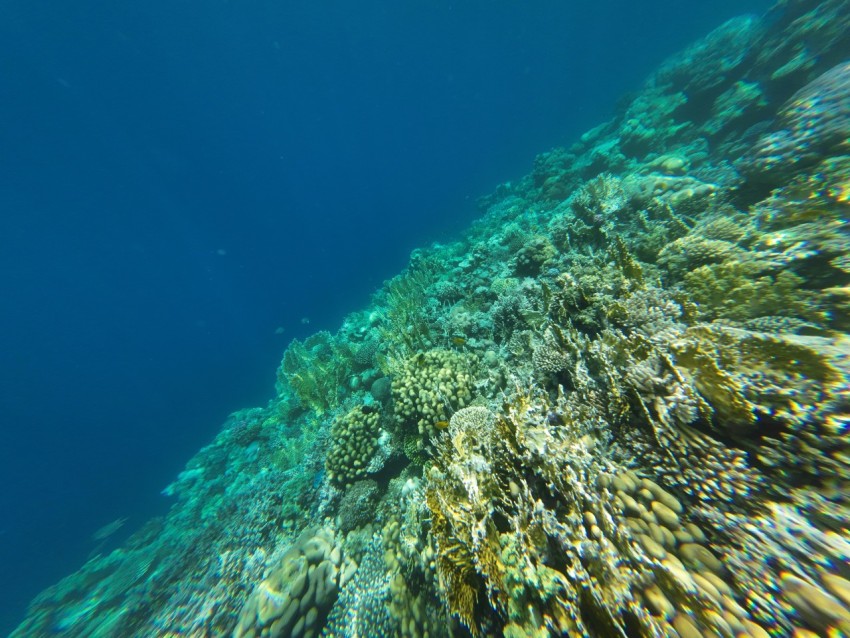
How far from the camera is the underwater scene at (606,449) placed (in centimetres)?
169

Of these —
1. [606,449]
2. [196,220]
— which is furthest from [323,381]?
[196,220]

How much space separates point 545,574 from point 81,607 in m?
17.3

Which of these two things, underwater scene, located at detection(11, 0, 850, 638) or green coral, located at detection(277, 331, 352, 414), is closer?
underwater scene, located at detection(11, 0, 850, 638)

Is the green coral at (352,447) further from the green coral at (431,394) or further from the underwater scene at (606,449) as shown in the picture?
the green coral at (431,394)

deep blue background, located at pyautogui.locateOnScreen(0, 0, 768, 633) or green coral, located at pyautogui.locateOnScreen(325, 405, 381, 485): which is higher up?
deep blue background, located at pyautogui.locateOnScreen(0, 0, 768, 633)

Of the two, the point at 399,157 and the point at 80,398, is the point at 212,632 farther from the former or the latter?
the point at 399,157

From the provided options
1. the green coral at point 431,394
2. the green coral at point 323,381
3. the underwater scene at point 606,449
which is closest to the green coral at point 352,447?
the underwater scene at point 606,449

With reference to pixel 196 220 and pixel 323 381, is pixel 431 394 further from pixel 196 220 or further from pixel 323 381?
pixel 196 220

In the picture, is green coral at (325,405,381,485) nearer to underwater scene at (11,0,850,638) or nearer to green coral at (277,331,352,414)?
underwater scene at (11,0,850,638)

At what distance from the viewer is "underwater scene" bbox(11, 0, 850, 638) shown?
5.53 ft

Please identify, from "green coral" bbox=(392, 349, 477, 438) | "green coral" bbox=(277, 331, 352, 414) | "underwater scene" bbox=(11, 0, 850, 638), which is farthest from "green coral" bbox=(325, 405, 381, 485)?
"green coral" bbox=(277, 331, 352, 414)

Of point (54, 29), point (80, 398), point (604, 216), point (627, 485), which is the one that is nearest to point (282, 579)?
point (627, 485)

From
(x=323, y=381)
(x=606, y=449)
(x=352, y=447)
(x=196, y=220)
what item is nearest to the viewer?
(x=606, y=449)

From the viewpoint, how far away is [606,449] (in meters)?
2.61
